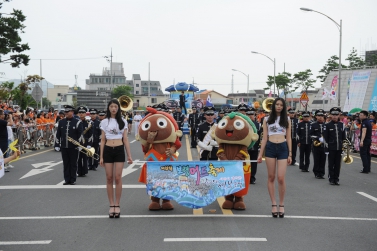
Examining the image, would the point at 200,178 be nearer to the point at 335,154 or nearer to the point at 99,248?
the point at 99,248

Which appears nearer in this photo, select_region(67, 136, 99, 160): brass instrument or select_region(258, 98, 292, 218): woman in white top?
select_region(258, 98, 292, 218): woman in white top

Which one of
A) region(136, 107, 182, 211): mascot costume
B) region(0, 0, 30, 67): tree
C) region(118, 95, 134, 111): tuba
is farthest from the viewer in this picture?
region(0, 0, 30, 67): tree

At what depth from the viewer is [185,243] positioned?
20.2 feet

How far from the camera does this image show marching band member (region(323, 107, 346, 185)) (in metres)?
11.9

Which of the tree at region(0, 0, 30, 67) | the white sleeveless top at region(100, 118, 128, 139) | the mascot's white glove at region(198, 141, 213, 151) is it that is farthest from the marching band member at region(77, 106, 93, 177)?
the tree at region(0, 0, 30, 67)

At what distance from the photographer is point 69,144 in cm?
1156

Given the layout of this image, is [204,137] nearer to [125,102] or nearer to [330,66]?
[125,102]

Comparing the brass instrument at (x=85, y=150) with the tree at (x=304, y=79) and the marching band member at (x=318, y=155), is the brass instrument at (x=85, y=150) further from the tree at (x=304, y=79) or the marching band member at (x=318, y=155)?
the tree at (x=304, y=79)

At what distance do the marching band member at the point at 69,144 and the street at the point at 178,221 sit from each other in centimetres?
40

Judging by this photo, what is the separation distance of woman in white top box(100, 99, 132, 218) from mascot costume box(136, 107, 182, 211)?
0.55 metres

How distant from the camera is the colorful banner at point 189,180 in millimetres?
7984

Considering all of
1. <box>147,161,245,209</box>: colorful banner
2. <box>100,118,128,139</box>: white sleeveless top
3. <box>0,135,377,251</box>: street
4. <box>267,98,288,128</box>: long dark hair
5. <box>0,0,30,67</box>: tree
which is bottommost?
<box>0,135,377,251</box>: street

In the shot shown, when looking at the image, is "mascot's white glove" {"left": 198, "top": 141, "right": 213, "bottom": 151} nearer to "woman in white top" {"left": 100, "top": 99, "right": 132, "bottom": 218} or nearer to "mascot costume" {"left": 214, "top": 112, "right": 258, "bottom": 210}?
"mascot costume" {"left": 214, "top": 112, "right": 258, "bottom": 210}

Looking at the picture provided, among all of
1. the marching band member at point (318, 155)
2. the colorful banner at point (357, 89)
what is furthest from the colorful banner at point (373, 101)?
the marching band member at point (318, 155)
